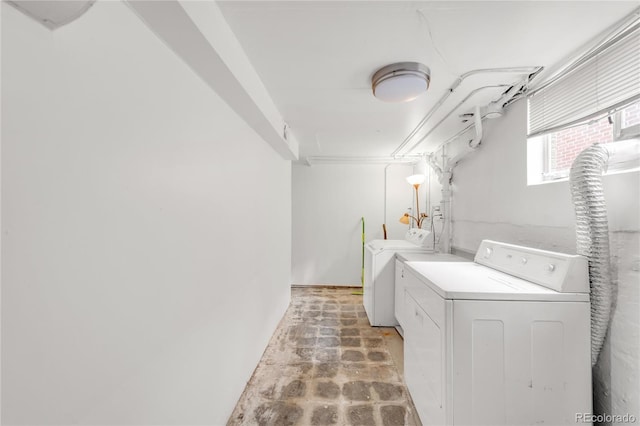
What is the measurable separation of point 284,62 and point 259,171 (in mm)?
912

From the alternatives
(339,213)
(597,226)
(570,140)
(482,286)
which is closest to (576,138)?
(570,140)

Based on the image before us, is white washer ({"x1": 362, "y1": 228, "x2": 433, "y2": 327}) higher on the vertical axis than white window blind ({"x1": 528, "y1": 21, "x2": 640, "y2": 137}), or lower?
lower

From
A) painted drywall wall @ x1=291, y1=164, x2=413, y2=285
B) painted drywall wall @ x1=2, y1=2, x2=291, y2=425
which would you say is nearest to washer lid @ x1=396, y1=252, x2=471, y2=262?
painted drywall wall @ x1=291, y1=164, x2=413, y2=285

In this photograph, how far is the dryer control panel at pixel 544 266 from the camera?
1188 mm

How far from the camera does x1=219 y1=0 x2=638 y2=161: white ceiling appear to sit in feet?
3.55

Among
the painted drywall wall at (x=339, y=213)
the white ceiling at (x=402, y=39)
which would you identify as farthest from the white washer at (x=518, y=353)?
the painted drywall wall at (x=339, y=213)

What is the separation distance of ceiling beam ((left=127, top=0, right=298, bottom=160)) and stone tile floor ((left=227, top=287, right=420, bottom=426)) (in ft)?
6.38

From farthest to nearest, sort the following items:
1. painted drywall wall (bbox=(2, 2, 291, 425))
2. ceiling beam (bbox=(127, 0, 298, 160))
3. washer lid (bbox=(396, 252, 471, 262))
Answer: washer lid (bbox=(396, 252, 471, 262)), ceiling beam (bbox=(127, 0, 298, 160)), painted drywall wall (bbox=(2, 2, 291, 425))

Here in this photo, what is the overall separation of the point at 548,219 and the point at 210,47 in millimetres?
2031

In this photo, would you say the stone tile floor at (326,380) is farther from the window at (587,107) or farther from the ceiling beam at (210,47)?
the ceiling beam at (210,47)

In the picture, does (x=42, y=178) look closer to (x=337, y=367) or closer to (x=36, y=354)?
(x=36, y=354)

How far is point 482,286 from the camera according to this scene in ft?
4.28

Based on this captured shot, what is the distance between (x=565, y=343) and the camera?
1169mm

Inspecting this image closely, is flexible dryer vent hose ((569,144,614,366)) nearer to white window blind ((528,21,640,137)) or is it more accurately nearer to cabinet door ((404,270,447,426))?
white window blind ((528,21,640,137))
